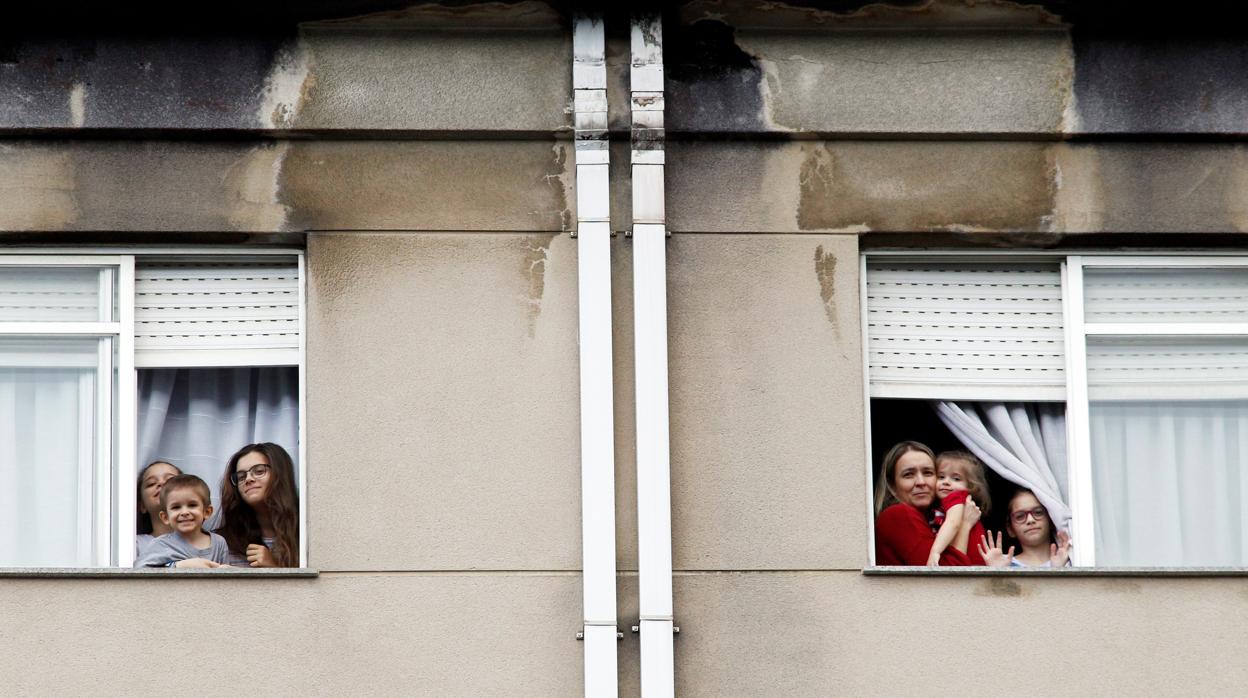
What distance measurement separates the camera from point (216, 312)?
8.61 m

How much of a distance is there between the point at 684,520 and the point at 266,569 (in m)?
1.96

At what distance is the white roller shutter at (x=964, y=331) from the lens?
8695mm

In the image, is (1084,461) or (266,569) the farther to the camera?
(1084,461)

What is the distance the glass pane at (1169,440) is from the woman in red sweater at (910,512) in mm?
A: 733

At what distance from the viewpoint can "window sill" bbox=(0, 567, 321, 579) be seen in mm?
7988

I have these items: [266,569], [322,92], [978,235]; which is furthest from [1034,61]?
[266,569]

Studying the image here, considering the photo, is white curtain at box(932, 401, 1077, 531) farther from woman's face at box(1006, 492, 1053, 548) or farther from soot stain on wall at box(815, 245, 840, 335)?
soot stain on wall at box(815, 245, 840, 335)

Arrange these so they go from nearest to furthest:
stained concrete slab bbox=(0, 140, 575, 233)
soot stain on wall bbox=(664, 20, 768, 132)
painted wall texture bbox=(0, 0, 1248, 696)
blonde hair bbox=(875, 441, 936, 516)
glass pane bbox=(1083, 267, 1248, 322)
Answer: painted wall texture bbox=(0, 0, 1248, 696) → stained concrete slab bbox=(0, 140, 575, 233) → soot stain on wall bbox=(664, 20, 768, 132) → blonde hair bbox=(875, 441, 936, 516) → glass pane bbox=(1083, 267, 1248, 322)

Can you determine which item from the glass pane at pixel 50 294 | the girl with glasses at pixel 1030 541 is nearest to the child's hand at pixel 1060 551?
the girl with glasses at pixel 1030 541

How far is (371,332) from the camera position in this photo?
8.35m

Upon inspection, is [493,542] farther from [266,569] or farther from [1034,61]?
[1034,61]

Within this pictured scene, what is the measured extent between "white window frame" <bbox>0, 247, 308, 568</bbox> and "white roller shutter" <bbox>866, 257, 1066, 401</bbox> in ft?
9.49

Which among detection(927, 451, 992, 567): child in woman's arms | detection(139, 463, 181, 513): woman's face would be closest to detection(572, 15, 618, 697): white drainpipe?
detection(927, 451, 992, 567): child in woman's arms

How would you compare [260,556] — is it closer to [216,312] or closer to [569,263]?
[216,312]
